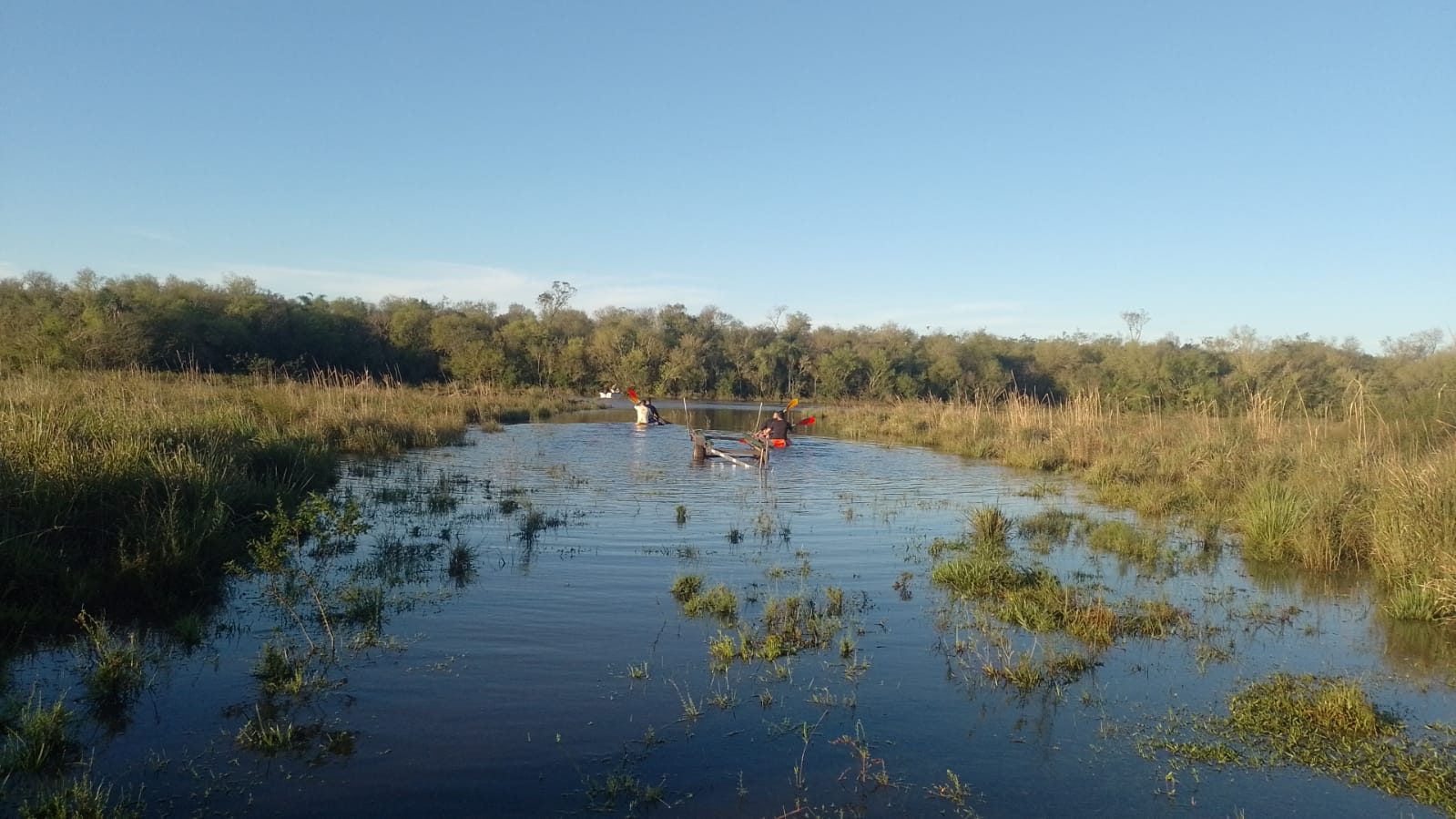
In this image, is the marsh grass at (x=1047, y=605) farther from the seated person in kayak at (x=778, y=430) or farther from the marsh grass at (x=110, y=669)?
the seated person in kayak at (x=778, y=430)

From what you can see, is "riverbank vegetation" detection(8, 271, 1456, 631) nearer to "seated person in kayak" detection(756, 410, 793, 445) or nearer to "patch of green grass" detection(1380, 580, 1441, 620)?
"patch of green grass" detection(1380, 580, 1441, 620)

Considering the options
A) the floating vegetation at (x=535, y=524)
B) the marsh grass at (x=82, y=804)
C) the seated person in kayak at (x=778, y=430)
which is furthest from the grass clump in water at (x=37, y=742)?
the seated person in kayak at (x=778, y=430)

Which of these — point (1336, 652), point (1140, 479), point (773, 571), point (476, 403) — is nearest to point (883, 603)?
point (773, 571)

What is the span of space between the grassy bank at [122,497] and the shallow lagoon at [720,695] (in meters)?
0.71

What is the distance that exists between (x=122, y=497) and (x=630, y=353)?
4999cm

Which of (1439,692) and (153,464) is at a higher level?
(153,464)

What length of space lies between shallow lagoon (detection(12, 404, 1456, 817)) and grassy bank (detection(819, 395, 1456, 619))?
2.13ft

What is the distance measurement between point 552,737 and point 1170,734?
4.04 meters

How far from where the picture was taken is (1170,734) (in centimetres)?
587

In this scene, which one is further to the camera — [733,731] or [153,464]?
[153,464]

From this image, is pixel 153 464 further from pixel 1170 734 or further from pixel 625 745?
→ pixel 1170 734

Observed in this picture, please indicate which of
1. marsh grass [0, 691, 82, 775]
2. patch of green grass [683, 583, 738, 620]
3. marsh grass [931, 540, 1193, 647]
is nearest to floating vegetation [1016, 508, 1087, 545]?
marsh grass [931, 540, 1193, 647]

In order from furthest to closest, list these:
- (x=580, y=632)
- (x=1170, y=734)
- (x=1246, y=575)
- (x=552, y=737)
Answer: (x=1246, y=575), (x=580, y=632), (x=1170, y=734), (x=552, y=737)

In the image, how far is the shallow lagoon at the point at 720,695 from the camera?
4879mm
